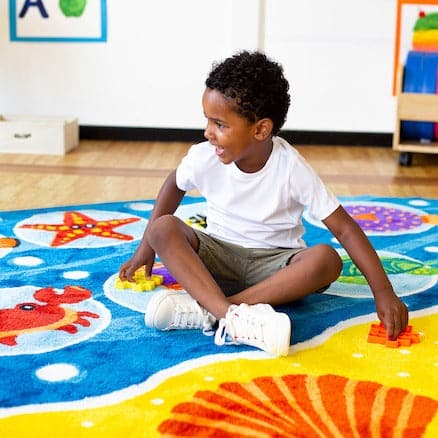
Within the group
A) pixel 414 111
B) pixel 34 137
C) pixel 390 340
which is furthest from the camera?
pixel 34 137

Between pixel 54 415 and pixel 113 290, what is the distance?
0.57 meters

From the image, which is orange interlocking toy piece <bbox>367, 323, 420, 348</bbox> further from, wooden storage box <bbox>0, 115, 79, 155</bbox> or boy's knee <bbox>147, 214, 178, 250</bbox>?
wooden storage box <bbox>0, 115, 79, 155</bbox>

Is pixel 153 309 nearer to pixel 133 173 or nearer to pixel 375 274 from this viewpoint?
pixel 375 274

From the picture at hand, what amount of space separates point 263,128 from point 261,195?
0.43 feet

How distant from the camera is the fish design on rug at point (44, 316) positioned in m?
1.49

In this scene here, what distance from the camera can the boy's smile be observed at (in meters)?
1.50

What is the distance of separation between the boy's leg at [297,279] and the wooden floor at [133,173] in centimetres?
112

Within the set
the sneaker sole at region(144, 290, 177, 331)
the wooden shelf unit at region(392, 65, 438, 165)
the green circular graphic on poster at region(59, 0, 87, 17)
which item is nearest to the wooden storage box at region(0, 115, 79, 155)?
the green circular graphic on poster at region(59, 0, 87, 17)

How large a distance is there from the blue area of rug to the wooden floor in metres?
0.21

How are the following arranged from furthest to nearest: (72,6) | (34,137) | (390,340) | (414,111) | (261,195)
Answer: (72,6) → (34,137) → (414,111) → (261,195) → (390,340)

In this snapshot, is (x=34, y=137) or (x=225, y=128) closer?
(x=225, y=128)

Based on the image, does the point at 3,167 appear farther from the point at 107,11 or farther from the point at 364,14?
the point at 364,14

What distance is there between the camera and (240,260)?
1637 mm

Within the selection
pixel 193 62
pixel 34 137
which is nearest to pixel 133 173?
pixel 34 137
